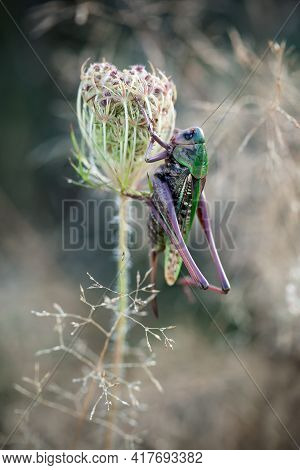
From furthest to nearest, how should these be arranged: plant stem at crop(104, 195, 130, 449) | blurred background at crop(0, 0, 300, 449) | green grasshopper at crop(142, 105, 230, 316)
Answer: blurred background at crop(0, 0, 300, 449)
plant stem at crop(104, 195, 130, 449)
green grasshopper at crop(142, 105, 230, 316)

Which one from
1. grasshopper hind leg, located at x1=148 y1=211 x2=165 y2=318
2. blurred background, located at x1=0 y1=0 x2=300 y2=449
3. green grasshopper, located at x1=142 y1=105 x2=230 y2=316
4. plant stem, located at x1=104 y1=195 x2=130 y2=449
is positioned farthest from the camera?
blurred background, located at x1=0 y1=0 x2=300 y2=449

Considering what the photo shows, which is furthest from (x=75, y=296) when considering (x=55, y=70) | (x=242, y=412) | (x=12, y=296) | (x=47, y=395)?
(x=55, y=70)

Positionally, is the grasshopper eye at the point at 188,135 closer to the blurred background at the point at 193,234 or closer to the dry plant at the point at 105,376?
the dry plant at the point at 105,376

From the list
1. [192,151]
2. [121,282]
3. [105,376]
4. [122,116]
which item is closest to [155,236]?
[121,282]

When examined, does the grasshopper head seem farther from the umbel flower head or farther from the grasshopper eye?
the umbel flower head

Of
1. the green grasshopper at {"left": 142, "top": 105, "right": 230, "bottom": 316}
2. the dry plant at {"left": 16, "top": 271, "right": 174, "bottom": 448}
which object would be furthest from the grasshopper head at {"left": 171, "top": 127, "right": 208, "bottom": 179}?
the dry plant at {"left": 16, "top": 271, "right": 174, "bottom": 448}

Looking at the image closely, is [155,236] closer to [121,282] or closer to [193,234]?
[121,282]

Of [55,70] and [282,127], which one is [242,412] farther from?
[55,70]

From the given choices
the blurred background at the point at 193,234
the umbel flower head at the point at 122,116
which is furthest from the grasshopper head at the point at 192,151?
the blurred background at the point at 193,234
